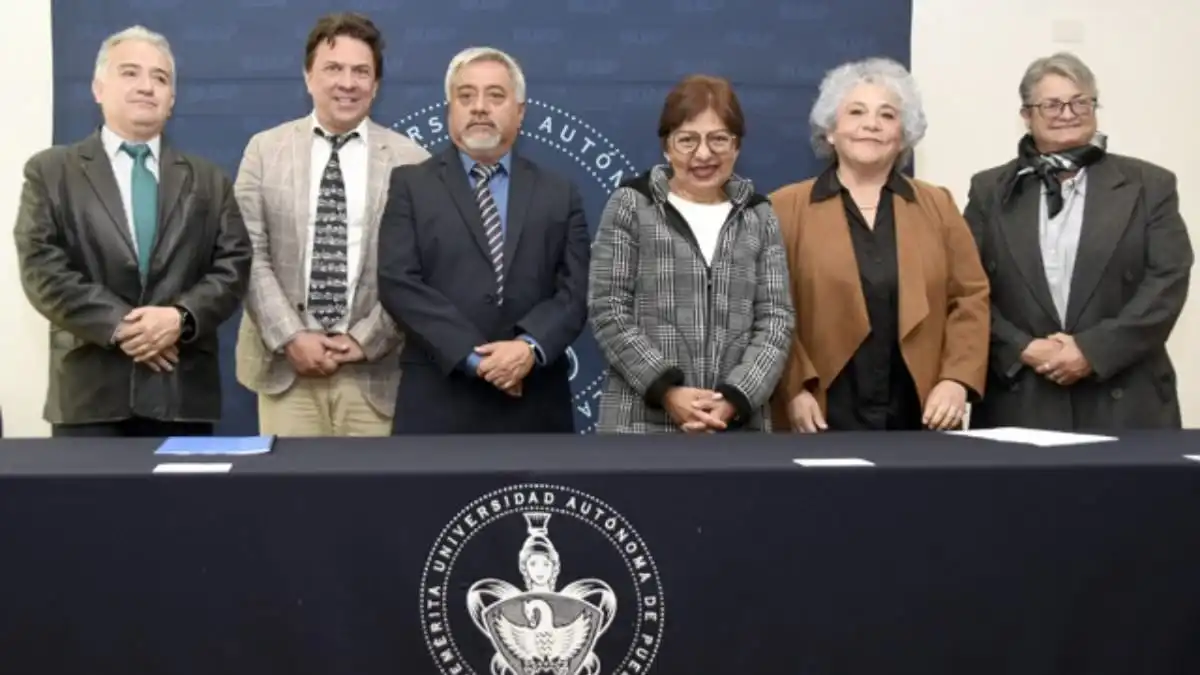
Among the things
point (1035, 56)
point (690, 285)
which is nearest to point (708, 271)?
→ point (690, 285)

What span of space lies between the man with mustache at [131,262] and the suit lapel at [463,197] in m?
0.49

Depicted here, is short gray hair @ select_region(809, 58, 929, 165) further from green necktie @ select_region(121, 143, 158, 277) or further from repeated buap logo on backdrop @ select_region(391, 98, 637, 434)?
green necktie @ select_region(121, 143, 158, 277)

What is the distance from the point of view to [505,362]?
2.56 m

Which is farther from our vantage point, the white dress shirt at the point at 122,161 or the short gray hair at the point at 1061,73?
the short gray hair at the point at 1061,73

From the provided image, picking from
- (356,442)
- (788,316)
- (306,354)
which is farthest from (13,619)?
(788,316)

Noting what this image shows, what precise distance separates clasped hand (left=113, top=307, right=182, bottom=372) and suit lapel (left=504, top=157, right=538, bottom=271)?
2.41 ft

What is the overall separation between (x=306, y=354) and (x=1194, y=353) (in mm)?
3071

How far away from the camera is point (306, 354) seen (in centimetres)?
279

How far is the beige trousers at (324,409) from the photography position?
9.54 feet

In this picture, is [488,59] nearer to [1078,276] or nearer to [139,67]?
[139,67]

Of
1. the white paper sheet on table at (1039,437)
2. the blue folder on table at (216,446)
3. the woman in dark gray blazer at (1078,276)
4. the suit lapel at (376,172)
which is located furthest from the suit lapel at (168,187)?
the woman in dark gray blazer at (1078,276)

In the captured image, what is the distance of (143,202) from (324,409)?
0.64 metres

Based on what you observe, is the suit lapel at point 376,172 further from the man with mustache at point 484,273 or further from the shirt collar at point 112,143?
the shirt collar at point 112,143

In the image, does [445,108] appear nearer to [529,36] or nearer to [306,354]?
[529,36]
